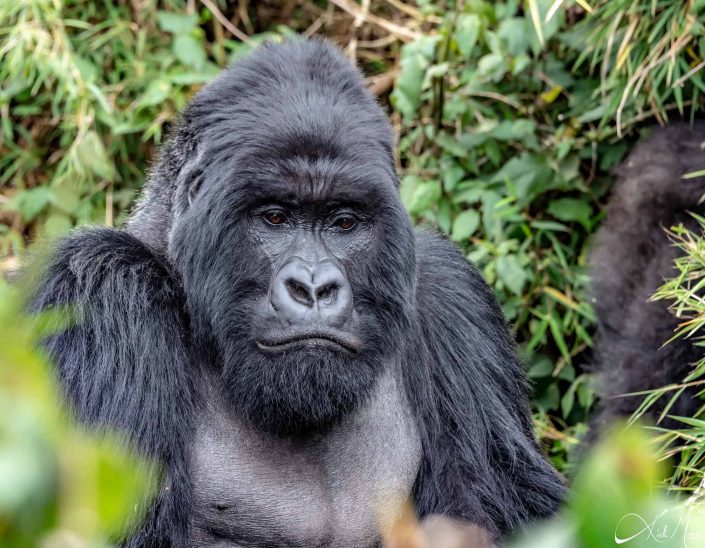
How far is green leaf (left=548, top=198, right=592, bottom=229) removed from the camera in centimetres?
478

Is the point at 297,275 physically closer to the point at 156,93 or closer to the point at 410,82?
the point at 410,82

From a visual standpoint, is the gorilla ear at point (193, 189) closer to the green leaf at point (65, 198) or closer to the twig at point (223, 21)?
the green leaf at point (65, 198)

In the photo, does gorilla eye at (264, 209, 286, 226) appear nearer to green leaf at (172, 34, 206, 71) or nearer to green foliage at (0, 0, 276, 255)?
green foliage at (0, 0, 276, 255)

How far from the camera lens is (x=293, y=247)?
2.93m

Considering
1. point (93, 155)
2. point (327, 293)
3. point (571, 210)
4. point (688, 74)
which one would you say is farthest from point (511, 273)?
point (93, 155)

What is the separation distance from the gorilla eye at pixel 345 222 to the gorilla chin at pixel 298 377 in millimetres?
365

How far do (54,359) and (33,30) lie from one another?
2.49 m

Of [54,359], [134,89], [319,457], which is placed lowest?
[134,89]

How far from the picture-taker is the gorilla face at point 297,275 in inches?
109

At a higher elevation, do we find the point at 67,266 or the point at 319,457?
the point at 67,266

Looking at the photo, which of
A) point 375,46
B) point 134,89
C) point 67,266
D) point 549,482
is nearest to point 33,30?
point 134,89

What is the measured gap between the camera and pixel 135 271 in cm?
297

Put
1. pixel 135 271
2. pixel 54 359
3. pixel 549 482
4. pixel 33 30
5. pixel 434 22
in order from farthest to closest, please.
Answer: pixel 434 22
pixel 33 30
pixel 549 482
pixel 135 271
pixel 54 359

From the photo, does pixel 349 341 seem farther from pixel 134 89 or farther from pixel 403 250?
pixel 134 89
